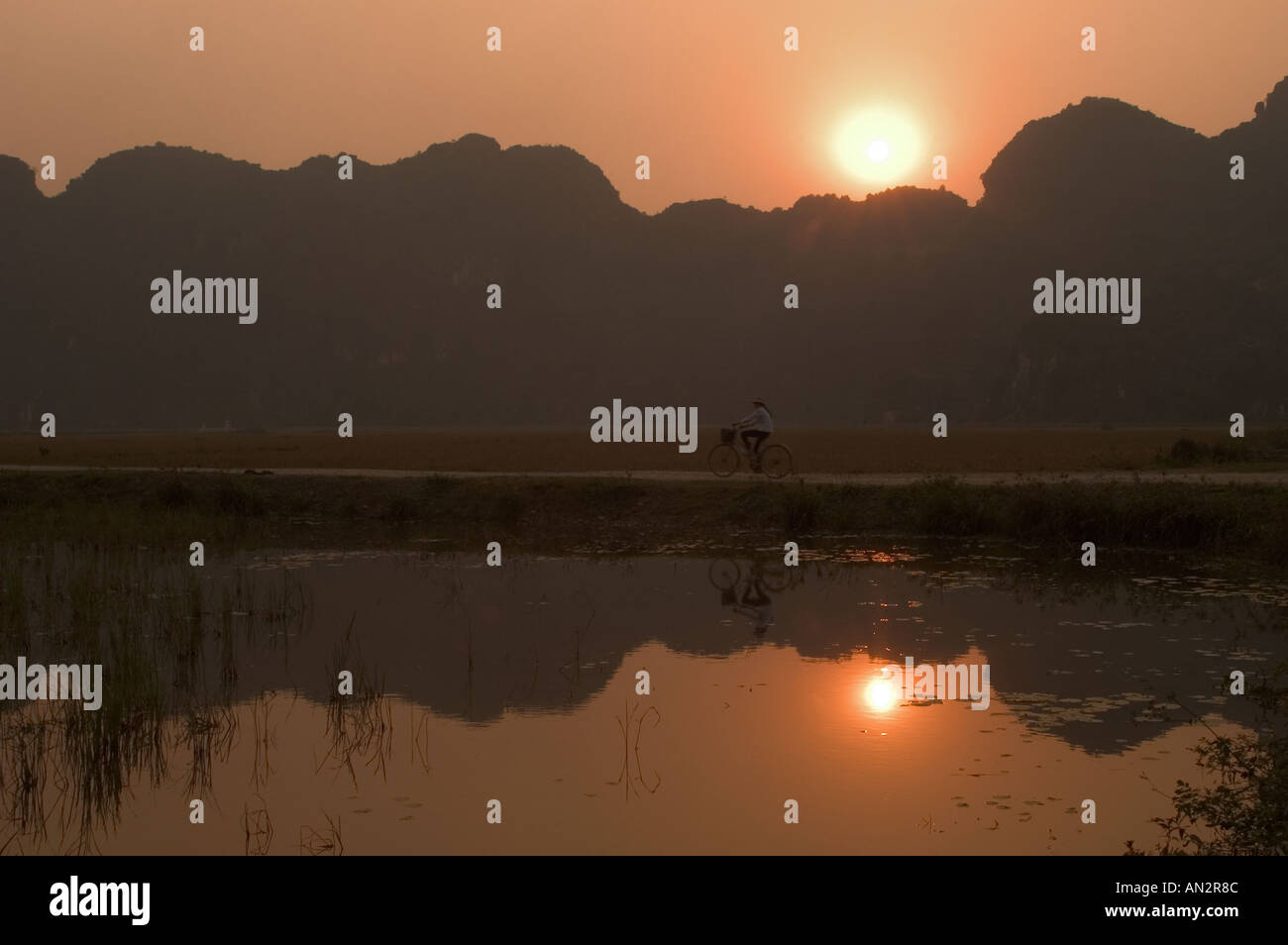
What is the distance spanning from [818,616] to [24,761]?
8733 mm

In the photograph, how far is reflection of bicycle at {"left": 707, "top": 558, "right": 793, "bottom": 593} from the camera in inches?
676

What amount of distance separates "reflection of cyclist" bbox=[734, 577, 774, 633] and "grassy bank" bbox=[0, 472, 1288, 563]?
4.84 metres

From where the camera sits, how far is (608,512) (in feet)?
81.3

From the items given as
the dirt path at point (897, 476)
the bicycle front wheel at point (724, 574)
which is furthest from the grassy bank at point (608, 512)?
the bicycle front wheel at point (724, 574)

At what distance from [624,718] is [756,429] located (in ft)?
55.9

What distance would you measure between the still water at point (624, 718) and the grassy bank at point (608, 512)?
4.40 metres

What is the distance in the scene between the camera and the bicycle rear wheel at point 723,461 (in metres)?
28.1

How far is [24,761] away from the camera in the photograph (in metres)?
8.70
